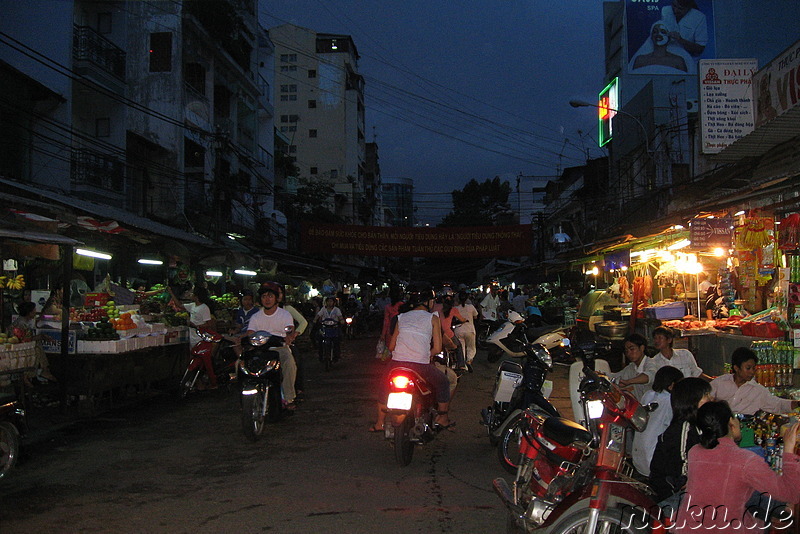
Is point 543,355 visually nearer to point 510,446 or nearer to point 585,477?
point 510,446

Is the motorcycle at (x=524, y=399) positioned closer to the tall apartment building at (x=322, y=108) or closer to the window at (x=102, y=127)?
the window at (x=102, y=127)

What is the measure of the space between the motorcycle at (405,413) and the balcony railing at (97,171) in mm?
13549

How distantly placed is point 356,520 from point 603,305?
472 inches

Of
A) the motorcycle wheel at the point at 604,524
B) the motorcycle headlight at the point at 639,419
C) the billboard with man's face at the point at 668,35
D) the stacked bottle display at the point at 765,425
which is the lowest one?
the motorcycle wheel at the point at 604,524

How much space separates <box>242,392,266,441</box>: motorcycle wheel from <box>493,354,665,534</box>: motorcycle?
3.62m

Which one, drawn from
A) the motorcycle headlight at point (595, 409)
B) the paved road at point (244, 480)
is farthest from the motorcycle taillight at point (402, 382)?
the motorcycle headlight at point (595, 409)

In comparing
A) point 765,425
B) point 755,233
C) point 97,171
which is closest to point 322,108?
point 97,171

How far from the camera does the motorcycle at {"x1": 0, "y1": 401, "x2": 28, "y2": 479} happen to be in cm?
580

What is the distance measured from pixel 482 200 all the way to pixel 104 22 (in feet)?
126

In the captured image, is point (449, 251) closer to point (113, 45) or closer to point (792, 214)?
point (113, 45)

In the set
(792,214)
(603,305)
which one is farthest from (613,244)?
(792,214)

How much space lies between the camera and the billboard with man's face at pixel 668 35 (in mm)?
27922

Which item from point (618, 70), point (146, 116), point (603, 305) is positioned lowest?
point (603, 305)

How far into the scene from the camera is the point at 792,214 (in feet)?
25.7
